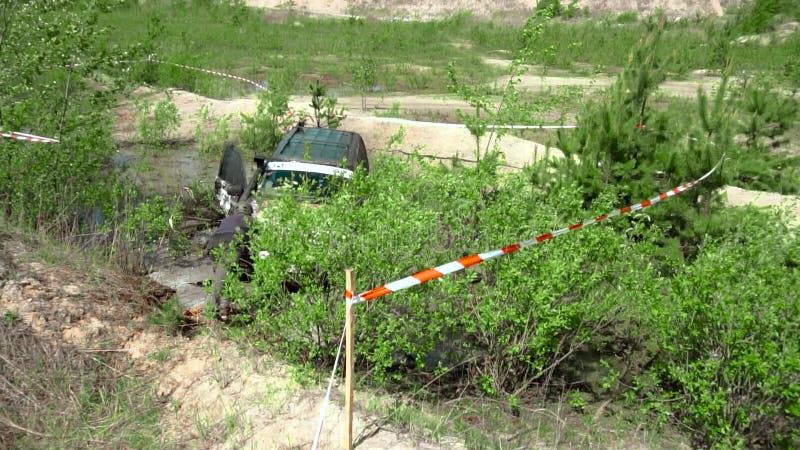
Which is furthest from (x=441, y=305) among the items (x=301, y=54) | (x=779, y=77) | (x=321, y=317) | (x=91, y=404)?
(x=301, y=54)

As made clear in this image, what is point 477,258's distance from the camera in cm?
514

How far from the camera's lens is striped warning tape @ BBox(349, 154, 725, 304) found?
187 inches

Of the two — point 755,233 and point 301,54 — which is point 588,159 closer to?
point 755,233

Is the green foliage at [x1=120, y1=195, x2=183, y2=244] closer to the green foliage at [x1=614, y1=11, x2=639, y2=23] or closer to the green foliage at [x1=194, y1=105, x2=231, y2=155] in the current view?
the green foliage at [x1=194, y1=105, x2=231, y2=155]

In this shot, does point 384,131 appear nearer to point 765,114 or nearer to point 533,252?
point 765,114

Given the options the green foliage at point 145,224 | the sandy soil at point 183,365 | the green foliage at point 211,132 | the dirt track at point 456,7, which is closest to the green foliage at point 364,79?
the green foliage at point 211,132

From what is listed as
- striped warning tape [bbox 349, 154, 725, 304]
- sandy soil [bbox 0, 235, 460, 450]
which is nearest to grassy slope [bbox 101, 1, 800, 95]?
sandy soil [bbox 0, 235, 460, 450]

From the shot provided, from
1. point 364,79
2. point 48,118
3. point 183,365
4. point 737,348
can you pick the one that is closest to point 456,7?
point 364,79

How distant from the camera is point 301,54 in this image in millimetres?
27281

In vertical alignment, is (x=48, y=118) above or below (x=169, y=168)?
above

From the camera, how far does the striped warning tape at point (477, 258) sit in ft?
15.6

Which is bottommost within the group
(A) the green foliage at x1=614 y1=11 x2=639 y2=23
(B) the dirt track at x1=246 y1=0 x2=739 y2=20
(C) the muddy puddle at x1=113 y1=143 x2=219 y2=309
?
(C) the muddy puddle at x1=113 y1=143 x2=219 y2=309

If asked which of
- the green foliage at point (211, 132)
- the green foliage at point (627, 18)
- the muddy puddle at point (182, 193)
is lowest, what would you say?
the muddy puddle at point (182, 193)

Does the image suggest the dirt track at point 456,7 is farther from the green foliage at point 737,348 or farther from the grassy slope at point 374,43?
the green foliage at point 737,348
